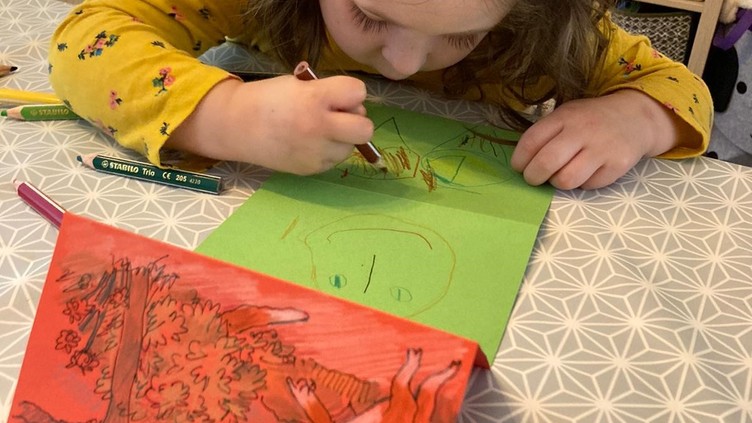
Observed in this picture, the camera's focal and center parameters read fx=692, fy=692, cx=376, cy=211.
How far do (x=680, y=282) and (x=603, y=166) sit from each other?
0.13 metres

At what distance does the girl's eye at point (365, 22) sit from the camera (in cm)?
53

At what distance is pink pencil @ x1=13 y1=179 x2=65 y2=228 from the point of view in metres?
0.47

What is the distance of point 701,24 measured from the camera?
1.29 m

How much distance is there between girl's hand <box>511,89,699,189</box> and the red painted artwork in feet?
0.74

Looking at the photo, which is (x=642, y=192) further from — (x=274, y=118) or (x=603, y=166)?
(x=274, y=118)

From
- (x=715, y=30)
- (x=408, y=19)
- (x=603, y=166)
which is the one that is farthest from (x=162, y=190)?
(x=715, y=30)

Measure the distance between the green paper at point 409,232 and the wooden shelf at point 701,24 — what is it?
35.7 inches

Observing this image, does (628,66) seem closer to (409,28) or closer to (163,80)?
(409,28)

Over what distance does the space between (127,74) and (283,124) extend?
0.14 meters

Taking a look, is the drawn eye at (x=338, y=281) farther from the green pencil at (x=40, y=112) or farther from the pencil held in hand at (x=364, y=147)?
the green pencil at (x=40, y=112)

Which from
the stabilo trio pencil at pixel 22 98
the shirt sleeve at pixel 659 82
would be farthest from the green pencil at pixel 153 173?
the shirt sleeve at pixel 659 82

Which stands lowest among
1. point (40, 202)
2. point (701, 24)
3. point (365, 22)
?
point (701, 24)

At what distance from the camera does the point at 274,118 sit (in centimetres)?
50

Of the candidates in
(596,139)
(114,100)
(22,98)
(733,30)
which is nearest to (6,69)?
(22,98)
